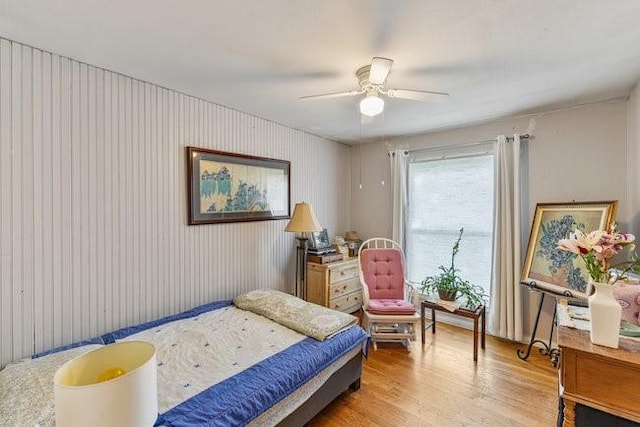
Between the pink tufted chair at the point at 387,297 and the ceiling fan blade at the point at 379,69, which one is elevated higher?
the ceiling fan blade at the point at 379,69

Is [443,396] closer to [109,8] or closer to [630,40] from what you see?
[630,40]

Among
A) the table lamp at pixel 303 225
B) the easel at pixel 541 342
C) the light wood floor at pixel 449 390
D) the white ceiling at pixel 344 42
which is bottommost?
the light wood floor at pixel 449 390

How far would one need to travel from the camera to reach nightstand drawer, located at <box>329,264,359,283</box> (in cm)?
344

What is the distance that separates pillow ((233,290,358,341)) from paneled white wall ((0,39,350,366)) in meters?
0.44

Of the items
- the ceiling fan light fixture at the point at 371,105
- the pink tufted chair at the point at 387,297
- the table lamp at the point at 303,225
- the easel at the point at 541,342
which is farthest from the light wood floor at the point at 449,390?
the ceiling fan light fixture at the point at 371,105

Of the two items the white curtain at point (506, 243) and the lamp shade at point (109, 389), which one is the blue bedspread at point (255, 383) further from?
the white curtain at point (506, 243)

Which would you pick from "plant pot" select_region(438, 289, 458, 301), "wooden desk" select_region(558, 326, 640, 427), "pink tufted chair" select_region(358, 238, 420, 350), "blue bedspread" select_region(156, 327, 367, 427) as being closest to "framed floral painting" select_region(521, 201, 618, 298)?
"plant pot" select_region(438, 289, 458, 301)

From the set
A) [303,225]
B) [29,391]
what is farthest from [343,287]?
[29,391]

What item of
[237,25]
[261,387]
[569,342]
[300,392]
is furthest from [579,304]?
[237,25]

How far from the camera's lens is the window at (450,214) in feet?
11.0

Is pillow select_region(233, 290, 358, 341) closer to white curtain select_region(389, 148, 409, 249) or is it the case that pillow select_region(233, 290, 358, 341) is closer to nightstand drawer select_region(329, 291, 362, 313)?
nightstand drawer select_region(329, 291, 362, 313)

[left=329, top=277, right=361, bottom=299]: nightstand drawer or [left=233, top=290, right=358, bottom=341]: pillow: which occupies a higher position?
[left=233, top=290, right=358, bottom=341]: pillow

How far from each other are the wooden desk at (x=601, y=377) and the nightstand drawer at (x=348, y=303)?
2.30 meters

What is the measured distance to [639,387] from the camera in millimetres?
1227
